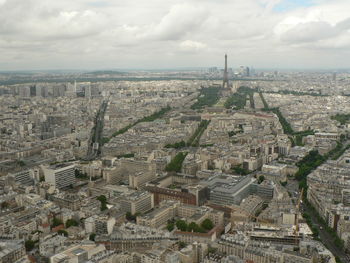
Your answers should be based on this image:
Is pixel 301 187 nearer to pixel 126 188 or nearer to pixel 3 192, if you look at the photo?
pixel 126 188

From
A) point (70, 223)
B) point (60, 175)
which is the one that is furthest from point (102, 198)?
point (60, 175)

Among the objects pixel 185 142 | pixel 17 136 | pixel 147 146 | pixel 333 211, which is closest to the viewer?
pixel 333 211

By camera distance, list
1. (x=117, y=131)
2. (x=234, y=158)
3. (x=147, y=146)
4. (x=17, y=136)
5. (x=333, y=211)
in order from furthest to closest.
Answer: (x=117, y=131)
(x=17, y=136)
(x=147, y=146)
(x=234, y=158)
(x=333, y=211)

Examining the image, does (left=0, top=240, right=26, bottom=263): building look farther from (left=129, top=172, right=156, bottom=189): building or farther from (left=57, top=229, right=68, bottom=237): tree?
(left=129, top=172, right=156, bottom=189): building

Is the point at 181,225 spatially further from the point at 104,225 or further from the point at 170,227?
the point at 104,225

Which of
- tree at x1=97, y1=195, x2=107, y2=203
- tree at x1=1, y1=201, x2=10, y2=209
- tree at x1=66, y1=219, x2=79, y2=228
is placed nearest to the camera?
tree at x1=66, y1=219, x2=79, y2=228

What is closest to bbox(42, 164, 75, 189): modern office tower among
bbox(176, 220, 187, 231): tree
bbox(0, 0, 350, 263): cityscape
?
bbox(0, 0, 350, 263): cityscape

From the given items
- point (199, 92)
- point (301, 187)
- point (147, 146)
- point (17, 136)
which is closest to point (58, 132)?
point (17, 136)
